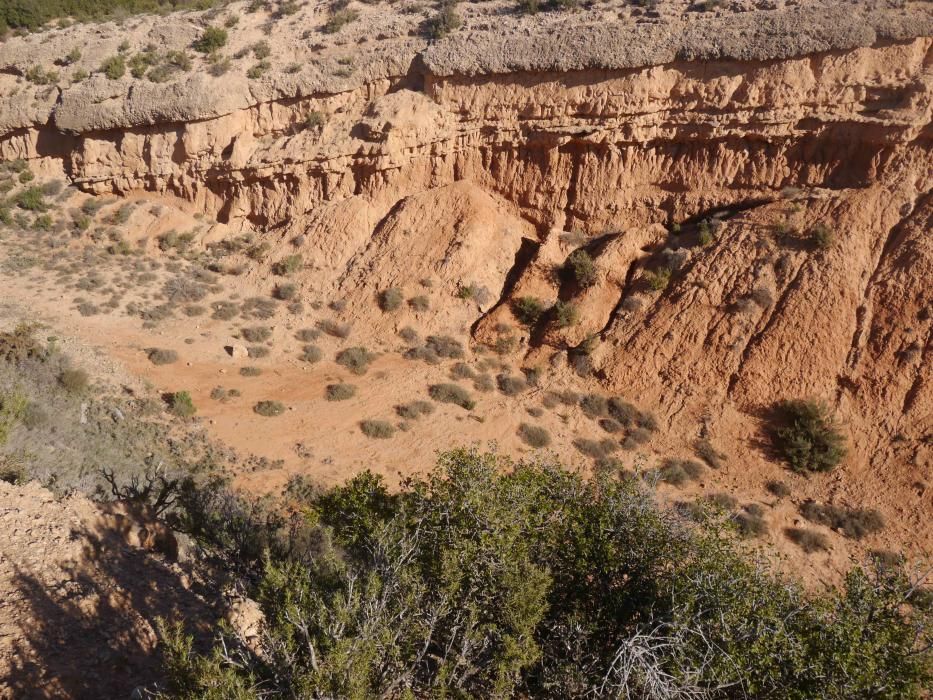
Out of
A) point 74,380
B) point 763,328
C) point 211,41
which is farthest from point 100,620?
point 211,41

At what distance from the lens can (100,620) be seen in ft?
23.0

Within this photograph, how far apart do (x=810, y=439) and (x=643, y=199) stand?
959cm

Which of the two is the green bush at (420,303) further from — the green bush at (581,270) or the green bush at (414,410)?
the green bush at (581,270)

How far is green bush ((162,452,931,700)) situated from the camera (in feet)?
15.6

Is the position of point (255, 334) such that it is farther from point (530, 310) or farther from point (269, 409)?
point (530, 310)

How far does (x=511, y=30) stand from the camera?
19.6 metres

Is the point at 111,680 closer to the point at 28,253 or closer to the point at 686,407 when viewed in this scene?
the point at 686,407

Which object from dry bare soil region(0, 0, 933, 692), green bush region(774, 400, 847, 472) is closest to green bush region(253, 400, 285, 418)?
dry bare soil region(0, 0, 933, 692)

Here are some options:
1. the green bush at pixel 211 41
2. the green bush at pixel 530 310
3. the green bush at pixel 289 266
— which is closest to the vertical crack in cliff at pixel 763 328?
the green bush at pixel 530 310

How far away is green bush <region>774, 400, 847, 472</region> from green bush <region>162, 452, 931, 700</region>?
7.71 metres

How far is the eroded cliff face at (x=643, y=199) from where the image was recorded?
14.3 m

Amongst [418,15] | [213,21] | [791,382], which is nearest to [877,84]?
[791,382]

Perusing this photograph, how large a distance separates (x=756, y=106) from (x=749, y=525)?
42.8 feet

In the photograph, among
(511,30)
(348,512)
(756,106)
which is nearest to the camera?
(348,512)
